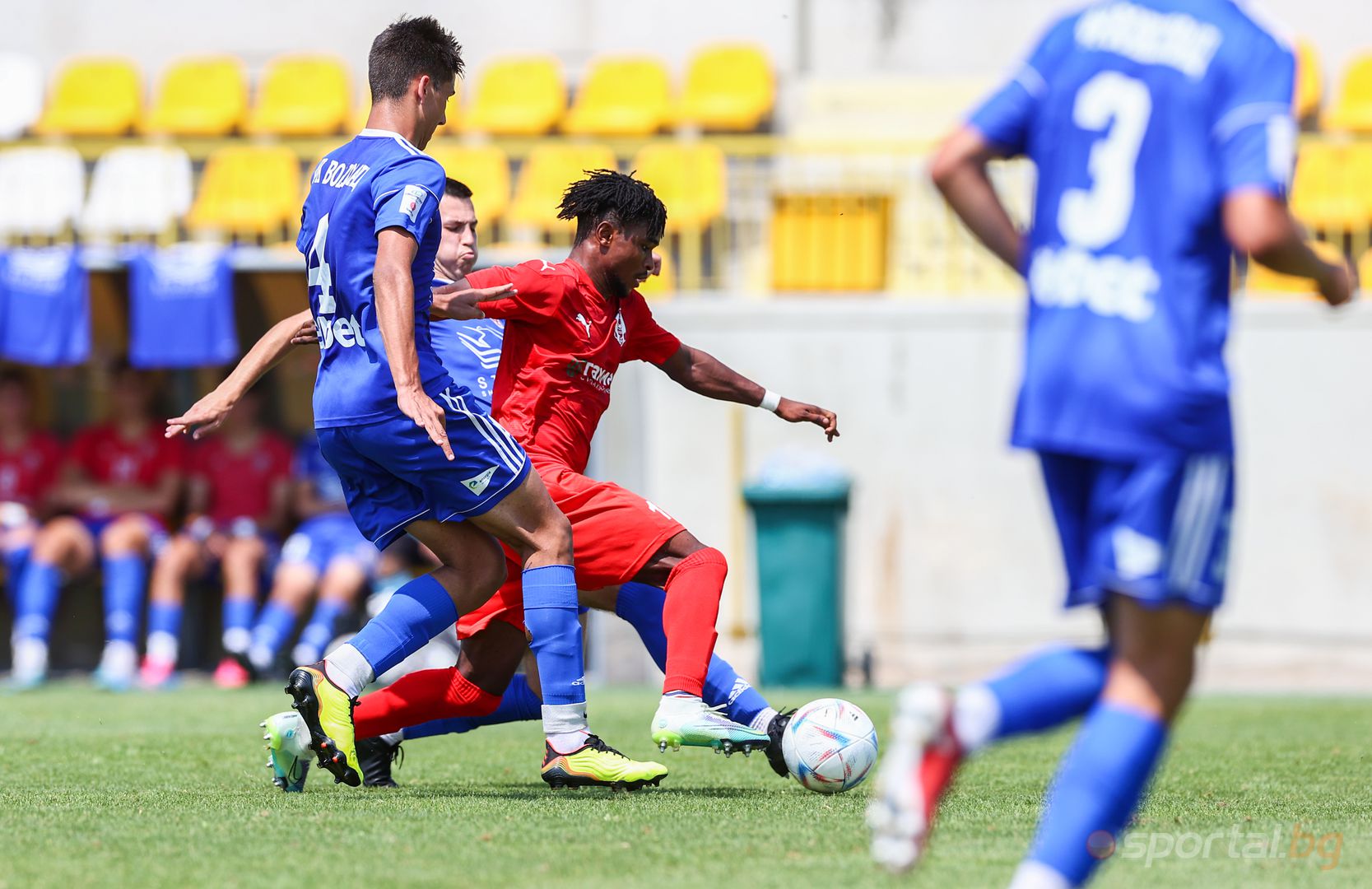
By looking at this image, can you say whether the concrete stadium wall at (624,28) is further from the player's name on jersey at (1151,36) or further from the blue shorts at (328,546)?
the player's name on jersey at (1151,36)

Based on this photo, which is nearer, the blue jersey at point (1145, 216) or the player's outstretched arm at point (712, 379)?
the blue jersey at point (1145, 216)

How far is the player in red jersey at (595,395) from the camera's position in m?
5.29

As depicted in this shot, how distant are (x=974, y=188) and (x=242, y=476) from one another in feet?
31.0

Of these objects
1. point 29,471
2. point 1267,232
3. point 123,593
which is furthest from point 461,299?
point 29,471

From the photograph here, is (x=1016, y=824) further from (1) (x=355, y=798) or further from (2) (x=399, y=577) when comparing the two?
(2) (x=399, y=577)

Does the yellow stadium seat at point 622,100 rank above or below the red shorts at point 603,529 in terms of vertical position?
above

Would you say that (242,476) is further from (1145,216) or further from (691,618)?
(1145,216)

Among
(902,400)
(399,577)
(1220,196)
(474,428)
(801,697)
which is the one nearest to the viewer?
(1220,196)

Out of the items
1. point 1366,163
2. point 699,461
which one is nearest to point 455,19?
point 699,461

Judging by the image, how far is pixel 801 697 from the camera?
9992 millimetres

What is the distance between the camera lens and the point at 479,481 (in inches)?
190

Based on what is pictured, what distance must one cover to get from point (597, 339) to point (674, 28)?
12001 millimetres

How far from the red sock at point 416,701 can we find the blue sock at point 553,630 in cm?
47

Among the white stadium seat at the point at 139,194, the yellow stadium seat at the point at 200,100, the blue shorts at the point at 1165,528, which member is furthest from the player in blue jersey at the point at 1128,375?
the yellow stadium seat at the point at 200,100
